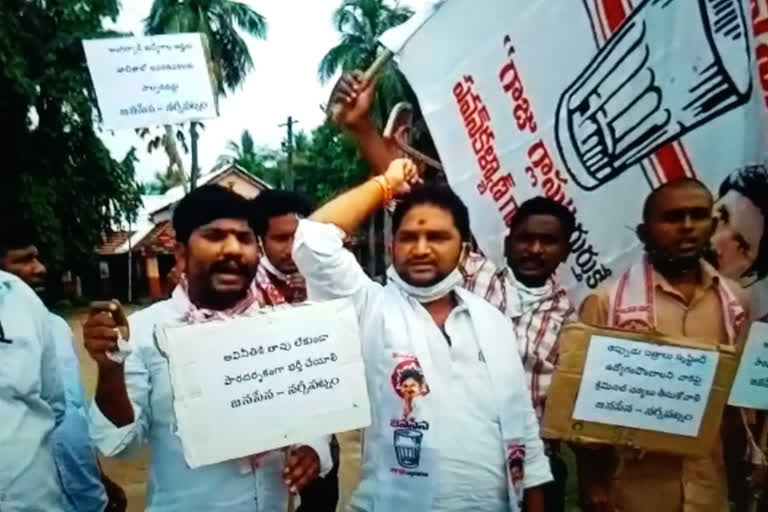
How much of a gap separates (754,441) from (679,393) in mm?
399

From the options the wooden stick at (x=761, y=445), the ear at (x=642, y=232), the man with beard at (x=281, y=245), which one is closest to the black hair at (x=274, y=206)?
the man with beard at (x=281, y=245)

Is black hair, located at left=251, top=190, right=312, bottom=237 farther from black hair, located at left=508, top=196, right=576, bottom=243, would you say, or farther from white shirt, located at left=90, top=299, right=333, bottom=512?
black hair, located at left=508, top=196, right=576, bottom=243

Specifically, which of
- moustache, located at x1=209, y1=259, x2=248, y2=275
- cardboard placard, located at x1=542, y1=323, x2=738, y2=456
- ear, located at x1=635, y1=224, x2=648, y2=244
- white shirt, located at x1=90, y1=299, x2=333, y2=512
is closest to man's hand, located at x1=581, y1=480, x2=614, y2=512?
cardboard placard, located at x1=542, y1=323, x2=738, y2=456

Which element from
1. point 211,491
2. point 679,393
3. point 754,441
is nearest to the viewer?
point 211,491

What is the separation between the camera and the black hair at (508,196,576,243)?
2.94 metres

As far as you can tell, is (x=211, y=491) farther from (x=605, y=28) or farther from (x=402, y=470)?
(x=605, y=28)

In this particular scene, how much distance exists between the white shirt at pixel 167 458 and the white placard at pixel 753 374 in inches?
55.4

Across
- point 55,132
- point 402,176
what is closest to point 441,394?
point 402,176

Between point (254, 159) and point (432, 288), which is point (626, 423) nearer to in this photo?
point (432, 288)

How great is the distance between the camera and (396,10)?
319 cm

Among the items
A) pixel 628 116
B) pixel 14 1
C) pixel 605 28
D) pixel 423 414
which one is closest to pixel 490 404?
pixel 423 414

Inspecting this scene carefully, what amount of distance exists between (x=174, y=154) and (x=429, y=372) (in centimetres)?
97

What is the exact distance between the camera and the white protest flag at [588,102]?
2.86 meters

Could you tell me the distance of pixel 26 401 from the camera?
2.61 metres
